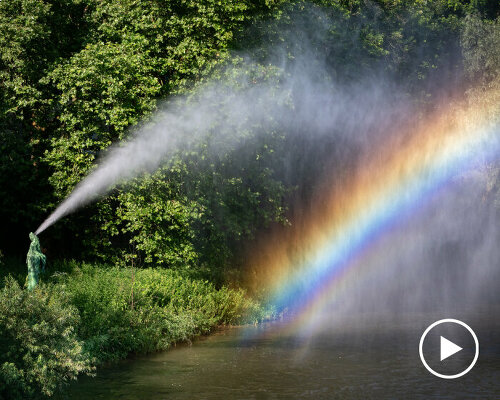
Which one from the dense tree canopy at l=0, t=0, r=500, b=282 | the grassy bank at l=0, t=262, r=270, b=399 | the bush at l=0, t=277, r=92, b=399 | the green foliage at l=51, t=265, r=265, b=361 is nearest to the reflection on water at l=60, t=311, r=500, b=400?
the green foliage at l=51, t=265, r=265, b=361

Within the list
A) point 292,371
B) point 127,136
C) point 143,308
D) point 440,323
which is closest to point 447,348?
point 440,323

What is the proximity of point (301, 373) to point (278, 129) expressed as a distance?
1358 centimetres

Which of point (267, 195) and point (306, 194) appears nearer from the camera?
point (267, 195)

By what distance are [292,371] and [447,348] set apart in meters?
5.83

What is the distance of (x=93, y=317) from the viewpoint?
21.8 meters

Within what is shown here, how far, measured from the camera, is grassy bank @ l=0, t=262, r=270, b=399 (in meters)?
14.2

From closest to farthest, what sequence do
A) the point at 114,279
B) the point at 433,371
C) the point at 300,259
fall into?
the point at 433,371
the point at 114,279
the point at 300,259

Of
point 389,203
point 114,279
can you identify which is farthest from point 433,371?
point 389,203

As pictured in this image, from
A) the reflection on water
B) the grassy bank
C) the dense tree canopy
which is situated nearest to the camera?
the grassy bank

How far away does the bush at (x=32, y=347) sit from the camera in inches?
543

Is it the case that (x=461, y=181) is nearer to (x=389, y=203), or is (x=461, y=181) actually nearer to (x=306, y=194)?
(x=389, y=203)

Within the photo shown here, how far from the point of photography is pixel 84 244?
30.9 metres

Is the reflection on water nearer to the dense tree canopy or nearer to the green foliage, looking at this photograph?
the green foliage

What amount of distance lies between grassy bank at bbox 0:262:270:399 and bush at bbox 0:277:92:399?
0.02 metres
